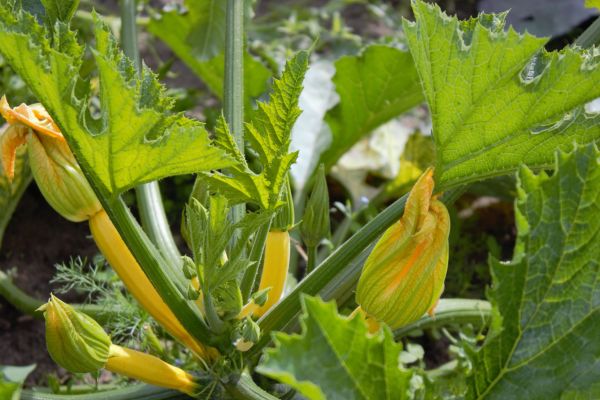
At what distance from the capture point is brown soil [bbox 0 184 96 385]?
183 cm

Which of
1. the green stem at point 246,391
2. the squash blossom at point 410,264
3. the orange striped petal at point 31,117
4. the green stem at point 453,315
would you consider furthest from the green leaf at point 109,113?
the green stem at point 453,315

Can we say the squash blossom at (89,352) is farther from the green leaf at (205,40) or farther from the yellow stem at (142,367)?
the green leaf at (205,40)

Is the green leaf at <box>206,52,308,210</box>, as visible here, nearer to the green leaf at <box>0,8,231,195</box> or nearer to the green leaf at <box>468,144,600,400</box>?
the green leaf at <box>0,8,231,195</box>

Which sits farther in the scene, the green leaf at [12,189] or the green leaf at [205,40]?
the green leaf at [205,40]

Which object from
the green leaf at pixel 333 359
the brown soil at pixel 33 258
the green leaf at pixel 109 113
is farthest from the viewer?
the brown soil at pixel 33 258

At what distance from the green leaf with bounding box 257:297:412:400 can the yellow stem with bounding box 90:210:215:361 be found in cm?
43

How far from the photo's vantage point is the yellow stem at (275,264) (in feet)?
4.42

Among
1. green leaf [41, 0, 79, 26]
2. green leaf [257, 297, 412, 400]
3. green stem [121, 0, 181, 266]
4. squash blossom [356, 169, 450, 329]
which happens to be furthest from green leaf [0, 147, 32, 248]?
green leaf [257, 297, 412, 400]

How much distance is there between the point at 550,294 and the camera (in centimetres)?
99

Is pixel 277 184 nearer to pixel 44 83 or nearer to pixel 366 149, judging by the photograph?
pixel 44 83

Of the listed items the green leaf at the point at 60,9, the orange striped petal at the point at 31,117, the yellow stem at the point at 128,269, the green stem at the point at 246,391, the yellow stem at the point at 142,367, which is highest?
the green leaf at the point at 60,9

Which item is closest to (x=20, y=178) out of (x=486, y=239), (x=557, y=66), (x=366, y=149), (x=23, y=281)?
(x=23, y=281)

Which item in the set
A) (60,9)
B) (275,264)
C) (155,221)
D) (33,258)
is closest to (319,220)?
(275,264)

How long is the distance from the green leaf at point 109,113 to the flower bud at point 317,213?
1.04 feet
